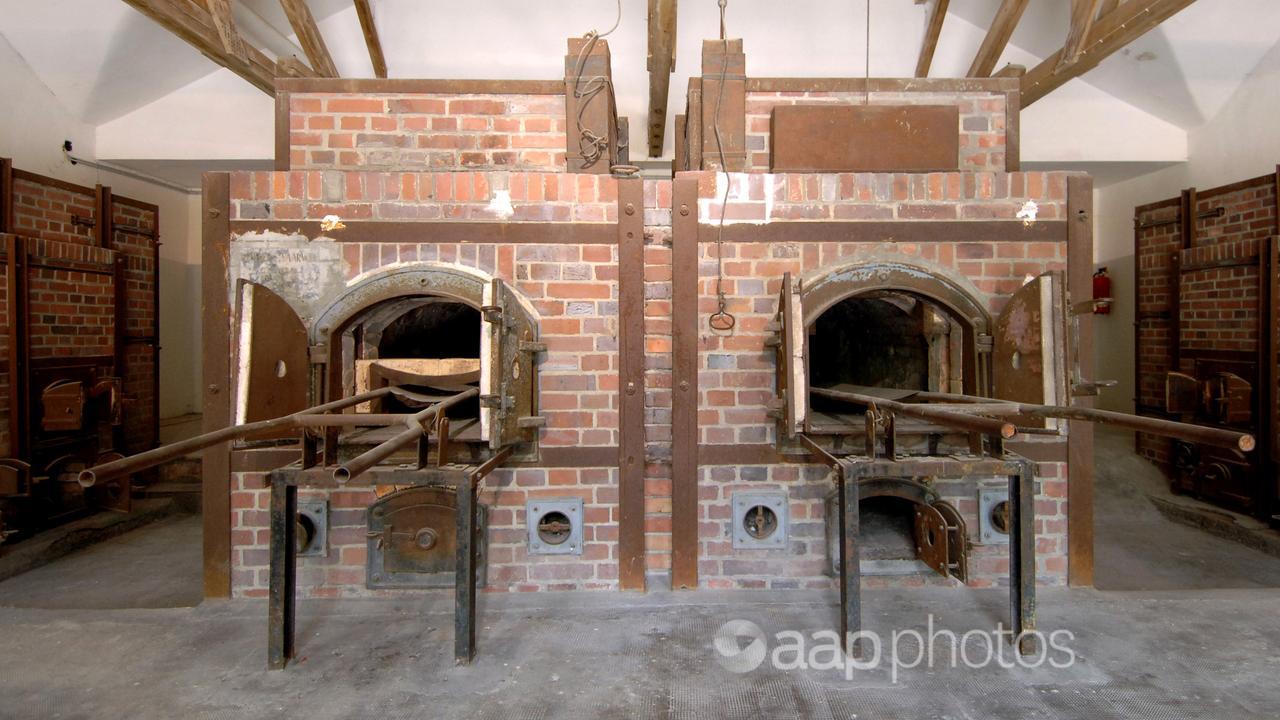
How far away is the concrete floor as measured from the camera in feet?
5.59

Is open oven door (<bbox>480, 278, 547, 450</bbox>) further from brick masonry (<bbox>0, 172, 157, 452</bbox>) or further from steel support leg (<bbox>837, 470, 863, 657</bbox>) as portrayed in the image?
brick masonry (<bbox>0, 172, 157, 452</bbox>)

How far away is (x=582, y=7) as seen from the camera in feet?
15.0

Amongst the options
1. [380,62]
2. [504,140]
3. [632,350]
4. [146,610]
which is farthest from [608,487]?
[380,62]

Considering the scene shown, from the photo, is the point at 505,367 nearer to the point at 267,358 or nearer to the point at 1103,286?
the point at 267,358

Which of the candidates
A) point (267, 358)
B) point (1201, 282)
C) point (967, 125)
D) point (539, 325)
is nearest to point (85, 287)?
point (267, 358)

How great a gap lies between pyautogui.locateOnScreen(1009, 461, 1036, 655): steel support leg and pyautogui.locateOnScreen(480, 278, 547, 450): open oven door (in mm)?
1632

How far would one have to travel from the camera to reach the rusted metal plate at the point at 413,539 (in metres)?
2.32

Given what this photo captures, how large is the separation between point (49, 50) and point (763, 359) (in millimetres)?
4992

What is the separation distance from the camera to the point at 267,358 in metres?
2.04

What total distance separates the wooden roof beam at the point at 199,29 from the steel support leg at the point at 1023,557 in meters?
3.31

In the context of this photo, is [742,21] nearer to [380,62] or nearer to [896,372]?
[380,62]

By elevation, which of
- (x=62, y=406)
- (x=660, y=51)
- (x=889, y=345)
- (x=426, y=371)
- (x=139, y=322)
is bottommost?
(x=62, y=406)

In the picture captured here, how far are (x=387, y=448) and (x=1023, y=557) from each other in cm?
191

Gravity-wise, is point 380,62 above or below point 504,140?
above
